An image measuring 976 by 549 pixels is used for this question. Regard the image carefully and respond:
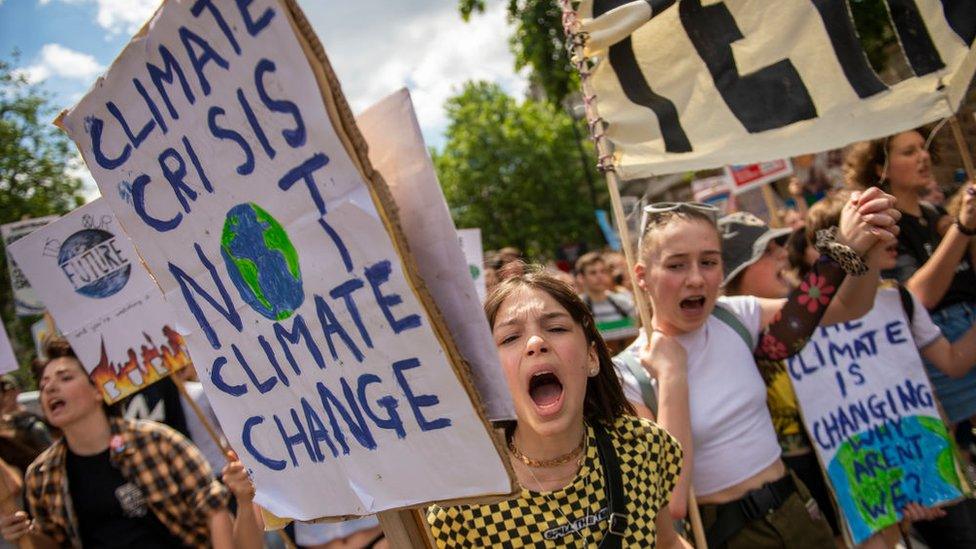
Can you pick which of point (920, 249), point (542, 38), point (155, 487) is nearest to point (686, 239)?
point (920, 249)

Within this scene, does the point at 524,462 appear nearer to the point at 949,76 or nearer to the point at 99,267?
the point at 949,76

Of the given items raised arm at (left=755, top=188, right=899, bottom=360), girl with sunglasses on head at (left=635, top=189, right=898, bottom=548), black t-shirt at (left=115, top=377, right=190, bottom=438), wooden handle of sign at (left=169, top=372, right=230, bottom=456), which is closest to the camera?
raised arm at (left=755, top=188, right=899, bottom=360)

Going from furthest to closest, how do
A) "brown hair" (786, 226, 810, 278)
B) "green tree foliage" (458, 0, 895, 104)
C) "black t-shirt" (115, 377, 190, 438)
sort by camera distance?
1. "green tree foliage" (458, 0, 895, 104)
2. "black t-shirt" (115, 377, 190, 438)
3. "brown hair" (786, 226, 810, 278)

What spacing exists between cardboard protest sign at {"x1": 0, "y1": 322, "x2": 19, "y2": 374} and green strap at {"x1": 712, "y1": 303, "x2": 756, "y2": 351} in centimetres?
288

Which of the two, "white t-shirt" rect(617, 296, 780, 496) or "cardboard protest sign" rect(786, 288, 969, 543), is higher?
"white t-shirt" rect(617, 296, 780, 496)

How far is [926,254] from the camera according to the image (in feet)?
10.9

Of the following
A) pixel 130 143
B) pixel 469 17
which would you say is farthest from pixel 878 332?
pixel 469 17

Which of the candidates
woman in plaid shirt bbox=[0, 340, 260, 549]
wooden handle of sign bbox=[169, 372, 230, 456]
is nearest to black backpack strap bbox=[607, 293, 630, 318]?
wooden handle of sign bbox=[169, 372, 230, 456]

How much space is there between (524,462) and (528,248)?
34730 mm

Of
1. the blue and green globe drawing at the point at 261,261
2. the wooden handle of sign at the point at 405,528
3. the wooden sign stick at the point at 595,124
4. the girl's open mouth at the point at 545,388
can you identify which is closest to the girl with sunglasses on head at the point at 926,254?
the wooden sign stick at the point at 595,124

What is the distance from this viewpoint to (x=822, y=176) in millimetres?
12000

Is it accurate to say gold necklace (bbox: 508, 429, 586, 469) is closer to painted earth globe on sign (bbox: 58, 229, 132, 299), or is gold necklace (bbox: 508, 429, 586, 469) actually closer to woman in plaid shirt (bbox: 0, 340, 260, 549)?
woman in plaid shirt (bbox: 0, 340, 260, 549)

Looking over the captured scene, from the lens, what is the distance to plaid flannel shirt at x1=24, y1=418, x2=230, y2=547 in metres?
2.94

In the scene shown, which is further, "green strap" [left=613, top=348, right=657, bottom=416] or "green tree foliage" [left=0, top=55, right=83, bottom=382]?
"green tree foliage" [left=0, top=55, right=83, bottom=382]
